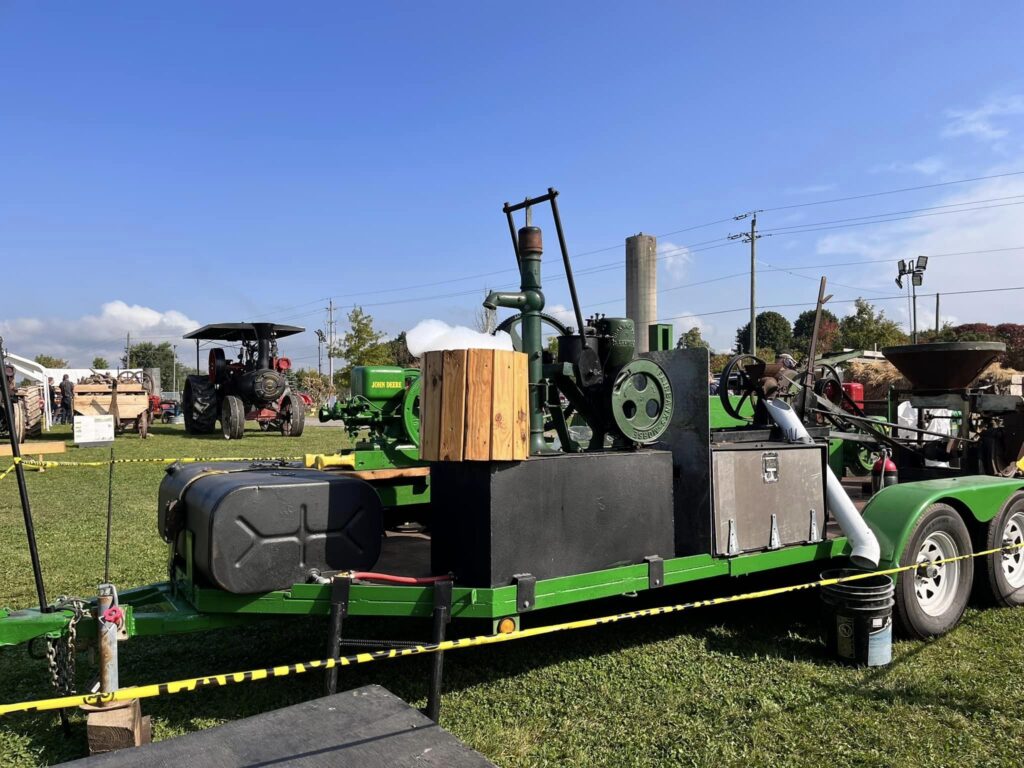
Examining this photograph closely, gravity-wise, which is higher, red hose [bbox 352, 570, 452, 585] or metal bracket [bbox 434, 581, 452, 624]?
red hose [bbox 352, 570, 452, 585]

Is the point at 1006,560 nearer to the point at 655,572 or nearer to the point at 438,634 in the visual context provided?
the point at 655,572

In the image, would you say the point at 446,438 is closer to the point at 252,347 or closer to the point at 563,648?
the point at 563,648

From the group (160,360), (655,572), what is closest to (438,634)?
(655,572)

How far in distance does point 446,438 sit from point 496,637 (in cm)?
89

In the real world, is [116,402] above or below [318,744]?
above

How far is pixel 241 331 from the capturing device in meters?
21.2

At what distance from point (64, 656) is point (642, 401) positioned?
3.05 meters

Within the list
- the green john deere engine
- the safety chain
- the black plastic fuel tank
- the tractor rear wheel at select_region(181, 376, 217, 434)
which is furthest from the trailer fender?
the tractor rear wheel at select_region(181, 376, 217, 434)

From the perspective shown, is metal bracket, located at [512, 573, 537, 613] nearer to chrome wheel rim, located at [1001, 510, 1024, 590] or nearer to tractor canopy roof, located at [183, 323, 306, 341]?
chrome wheel rim, located at [1001, 510, 1024, 590]

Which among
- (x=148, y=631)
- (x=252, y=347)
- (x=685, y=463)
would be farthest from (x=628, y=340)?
(x=252, y=347)

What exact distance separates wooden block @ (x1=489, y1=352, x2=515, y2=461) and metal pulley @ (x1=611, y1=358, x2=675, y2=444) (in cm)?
86

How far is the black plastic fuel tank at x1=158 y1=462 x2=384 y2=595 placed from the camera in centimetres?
334

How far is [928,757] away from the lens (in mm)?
3186

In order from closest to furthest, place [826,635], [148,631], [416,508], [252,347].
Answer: [148,631], [826,635], [416,508], [252,347]
